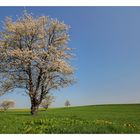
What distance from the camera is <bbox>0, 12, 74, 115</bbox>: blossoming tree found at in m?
33.6

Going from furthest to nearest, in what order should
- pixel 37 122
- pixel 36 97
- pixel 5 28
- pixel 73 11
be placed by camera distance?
pixel 5 28 < pixel 36 97 < pixel 73 11 < pixel 37 122

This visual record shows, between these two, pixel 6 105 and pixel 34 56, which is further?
pixel 6 105

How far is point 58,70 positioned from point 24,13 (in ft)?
20.2

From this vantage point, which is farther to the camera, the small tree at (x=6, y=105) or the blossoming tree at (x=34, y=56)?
the small tree at (x=6, y=105)

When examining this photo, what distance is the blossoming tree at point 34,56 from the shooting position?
33.6 meters

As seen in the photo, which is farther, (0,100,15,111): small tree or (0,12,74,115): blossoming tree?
(0,100,15,111): small tree

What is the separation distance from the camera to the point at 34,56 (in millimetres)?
33531

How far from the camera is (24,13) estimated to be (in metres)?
35.5

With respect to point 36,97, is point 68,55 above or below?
above
